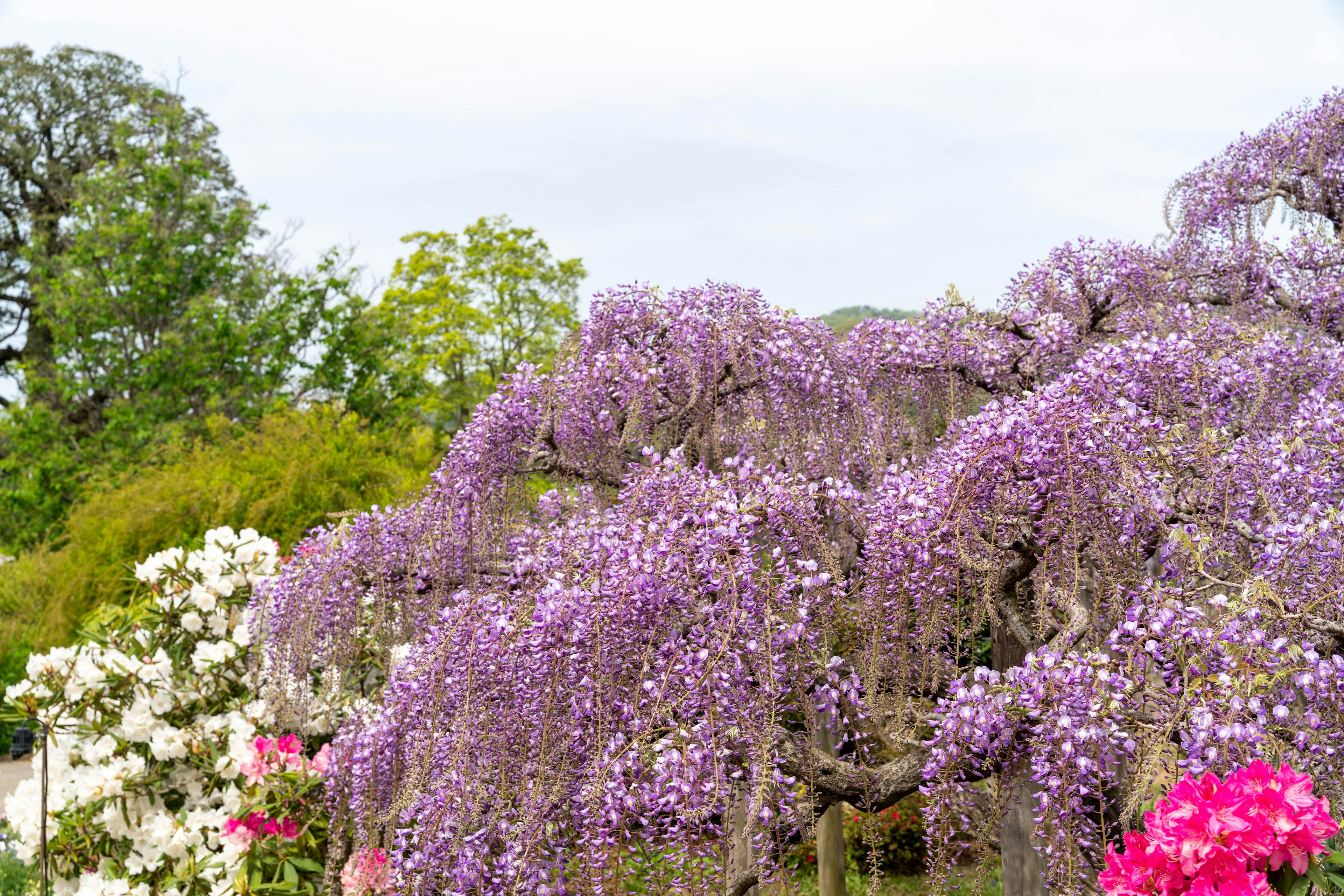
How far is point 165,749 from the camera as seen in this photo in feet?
14.7

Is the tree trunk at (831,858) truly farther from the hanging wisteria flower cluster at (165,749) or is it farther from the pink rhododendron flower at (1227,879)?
the pink rhododendron flower at (1227,879)

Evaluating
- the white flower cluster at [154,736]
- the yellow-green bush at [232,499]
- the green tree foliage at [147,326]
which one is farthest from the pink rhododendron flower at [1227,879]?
the green tree foliage at [147,326]

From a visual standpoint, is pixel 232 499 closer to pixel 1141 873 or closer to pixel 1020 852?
pixel 1020 852

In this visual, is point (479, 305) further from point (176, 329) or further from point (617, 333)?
point (617, 333)

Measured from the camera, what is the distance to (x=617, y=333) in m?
3.67

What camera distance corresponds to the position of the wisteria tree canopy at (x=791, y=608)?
2441mm

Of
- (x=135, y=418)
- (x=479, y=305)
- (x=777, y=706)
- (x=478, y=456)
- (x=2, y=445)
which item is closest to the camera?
(x=777, y=706)

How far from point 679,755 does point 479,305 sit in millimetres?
18651

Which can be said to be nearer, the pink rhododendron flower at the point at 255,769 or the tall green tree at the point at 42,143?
the pink rhododendron flower at the point at 255,769

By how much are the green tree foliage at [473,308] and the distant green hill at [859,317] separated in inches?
568

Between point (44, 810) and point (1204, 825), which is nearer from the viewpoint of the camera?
point (1204, 825)

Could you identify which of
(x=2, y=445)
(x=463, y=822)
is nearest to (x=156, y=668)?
(x=463, y=822)

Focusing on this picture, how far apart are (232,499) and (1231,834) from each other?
718 centimetres

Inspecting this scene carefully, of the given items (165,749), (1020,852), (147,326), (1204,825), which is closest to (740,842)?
(1204,825)
